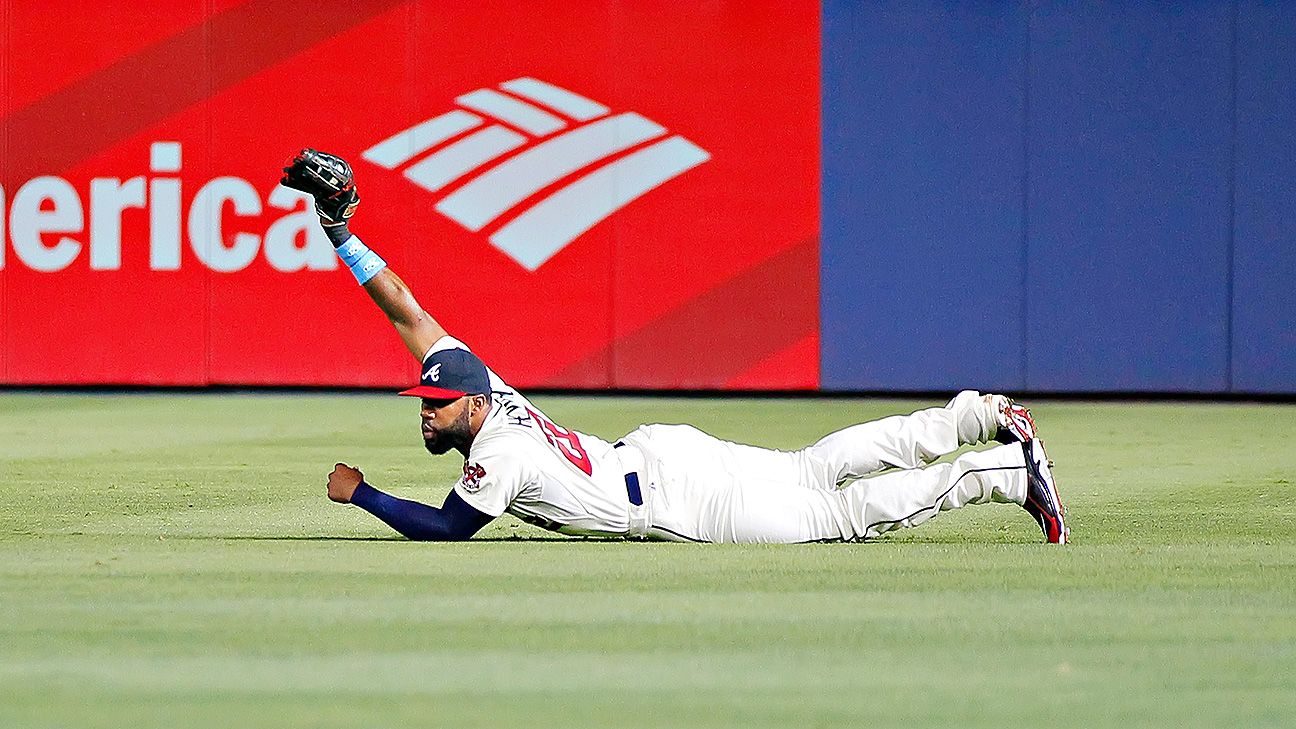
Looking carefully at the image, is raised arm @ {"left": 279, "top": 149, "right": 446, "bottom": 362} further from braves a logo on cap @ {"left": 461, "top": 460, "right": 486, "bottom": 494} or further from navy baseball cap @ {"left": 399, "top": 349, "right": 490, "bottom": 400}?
braves a logo on cap @ {"left": 461, "top": 460, "right": 486, "bottom": 494}

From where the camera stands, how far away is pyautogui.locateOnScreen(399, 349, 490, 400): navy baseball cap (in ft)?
24.3

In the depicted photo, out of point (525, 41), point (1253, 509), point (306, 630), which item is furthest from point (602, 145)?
point (306, 630)

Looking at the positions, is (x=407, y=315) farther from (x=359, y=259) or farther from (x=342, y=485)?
(x=342, y=485)

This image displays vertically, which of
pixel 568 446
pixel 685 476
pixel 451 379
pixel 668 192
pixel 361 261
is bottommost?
pixel 685 476

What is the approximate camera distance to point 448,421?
740 centimetres

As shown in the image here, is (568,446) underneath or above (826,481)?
above

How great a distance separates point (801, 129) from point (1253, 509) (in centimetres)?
792

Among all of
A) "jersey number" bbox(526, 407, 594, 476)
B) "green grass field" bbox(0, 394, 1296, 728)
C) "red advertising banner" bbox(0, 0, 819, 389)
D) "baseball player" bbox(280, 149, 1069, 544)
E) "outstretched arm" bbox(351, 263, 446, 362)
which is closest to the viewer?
"green grass field" bbox(0, 394, 1296, 728)

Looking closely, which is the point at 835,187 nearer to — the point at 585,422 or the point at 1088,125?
the point at 1088,125

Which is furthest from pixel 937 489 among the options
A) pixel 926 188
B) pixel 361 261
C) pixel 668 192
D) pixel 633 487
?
pixel 668 192

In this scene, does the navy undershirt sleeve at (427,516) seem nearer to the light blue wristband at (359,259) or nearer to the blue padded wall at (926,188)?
the light blue wristband at (359,259)

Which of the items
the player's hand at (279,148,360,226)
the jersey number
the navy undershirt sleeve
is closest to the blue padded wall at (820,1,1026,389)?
the player's hand at (279,148,360,226)

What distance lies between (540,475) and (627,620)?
A: 1566 mm

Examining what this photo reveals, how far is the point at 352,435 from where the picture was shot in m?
13.5
